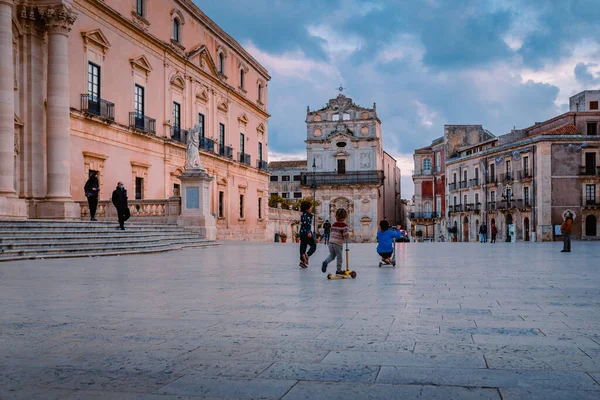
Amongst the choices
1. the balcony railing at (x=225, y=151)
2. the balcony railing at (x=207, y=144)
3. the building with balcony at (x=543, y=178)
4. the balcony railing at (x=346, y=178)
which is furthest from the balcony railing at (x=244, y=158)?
the balcony railing at (x=346, y=178)

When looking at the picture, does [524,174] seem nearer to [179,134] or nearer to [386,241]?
[179,134]

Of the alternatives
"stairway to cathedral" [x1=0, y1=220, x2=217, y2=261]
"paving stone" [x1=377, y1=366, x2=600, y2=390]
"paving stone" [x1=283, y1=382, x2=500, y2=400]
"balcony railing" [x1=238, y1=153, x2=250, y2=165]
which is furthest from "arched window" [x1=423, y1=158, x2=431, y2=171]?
"paving stone" [x1=283, y1=382, x2=500, y2=400]

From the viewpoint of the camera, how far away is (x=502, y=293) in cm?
838

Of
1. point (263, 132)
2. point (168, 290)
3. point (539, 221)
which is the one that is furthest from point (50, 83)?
point (539, 221)

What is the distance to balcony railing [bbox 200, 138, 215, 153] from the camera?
36906mm

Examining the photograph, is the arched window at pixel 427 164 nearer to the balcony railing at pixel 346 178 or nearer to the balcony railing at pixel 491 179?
the balcony railing at pixel 346 178

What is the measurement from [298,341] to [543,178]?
173 ft

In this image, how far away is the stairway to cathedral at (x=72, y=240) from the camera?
51.0 ft

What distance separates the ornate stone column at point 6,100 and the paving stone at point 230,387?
17919mm

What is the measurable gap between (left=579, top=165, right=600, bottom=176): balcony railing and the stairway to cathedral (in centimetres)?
4173

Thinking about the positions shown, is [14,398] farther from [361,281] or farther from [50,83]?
[50,83]

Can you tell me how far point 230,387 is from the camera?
3.63 m

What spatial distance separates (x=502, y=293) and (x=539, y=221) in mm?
48605

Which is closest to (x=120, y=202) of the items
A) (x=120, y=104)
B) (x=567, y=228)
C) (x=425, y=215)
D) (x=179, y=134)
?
(x=120, y=104)
